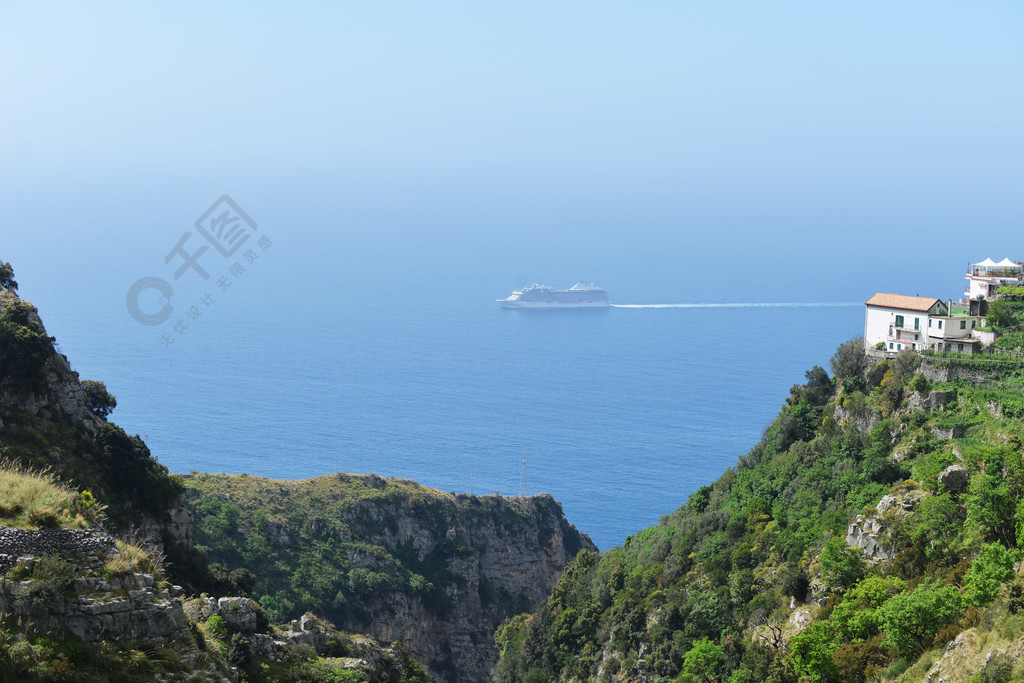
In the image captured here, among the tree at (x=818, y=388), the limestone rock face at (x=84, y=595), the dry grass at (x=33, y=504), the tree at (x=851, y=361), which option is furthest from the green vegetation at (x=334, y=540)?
the limestone rock face at (x=84, y=595)

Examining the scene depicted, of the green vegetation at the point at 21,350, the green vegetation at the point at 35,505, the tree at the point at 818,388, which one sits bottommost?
the green vegetation at the point at 35,505

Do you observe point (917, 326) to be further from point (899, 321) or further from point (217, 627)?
point (217, 627)

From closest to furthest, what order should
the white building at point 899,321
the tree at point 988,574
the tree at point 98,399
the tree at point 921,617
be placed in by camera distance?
the tree at point 988,574
the tree at point 921,617
the tree at point 98,399
the white building at point 899,321

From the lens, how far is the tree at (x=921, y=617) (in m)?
36.9

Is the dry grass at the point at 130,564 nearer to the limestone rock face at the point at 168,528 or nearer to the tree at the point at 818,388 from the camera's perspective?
the limestone rock face at the point at 168,528

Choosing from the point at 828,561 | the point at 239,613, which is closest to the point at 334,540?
the point at 239,613

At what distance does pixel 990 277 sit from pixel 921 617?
36390 mm

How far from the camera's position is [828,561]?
45625 mm

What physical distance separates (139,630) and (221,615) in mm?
9582

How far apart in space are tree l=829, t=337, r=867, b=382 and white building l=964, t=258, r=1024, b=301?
7.79 metres

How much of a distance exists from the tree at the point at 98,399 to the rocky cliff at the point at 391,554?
18.3 metres

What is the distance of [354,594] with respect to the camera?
72688 mm

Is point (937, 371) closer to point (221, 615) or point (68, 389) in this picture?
point (221, 615)

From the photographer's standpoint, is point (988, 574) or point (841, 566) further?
point (841, 566)
